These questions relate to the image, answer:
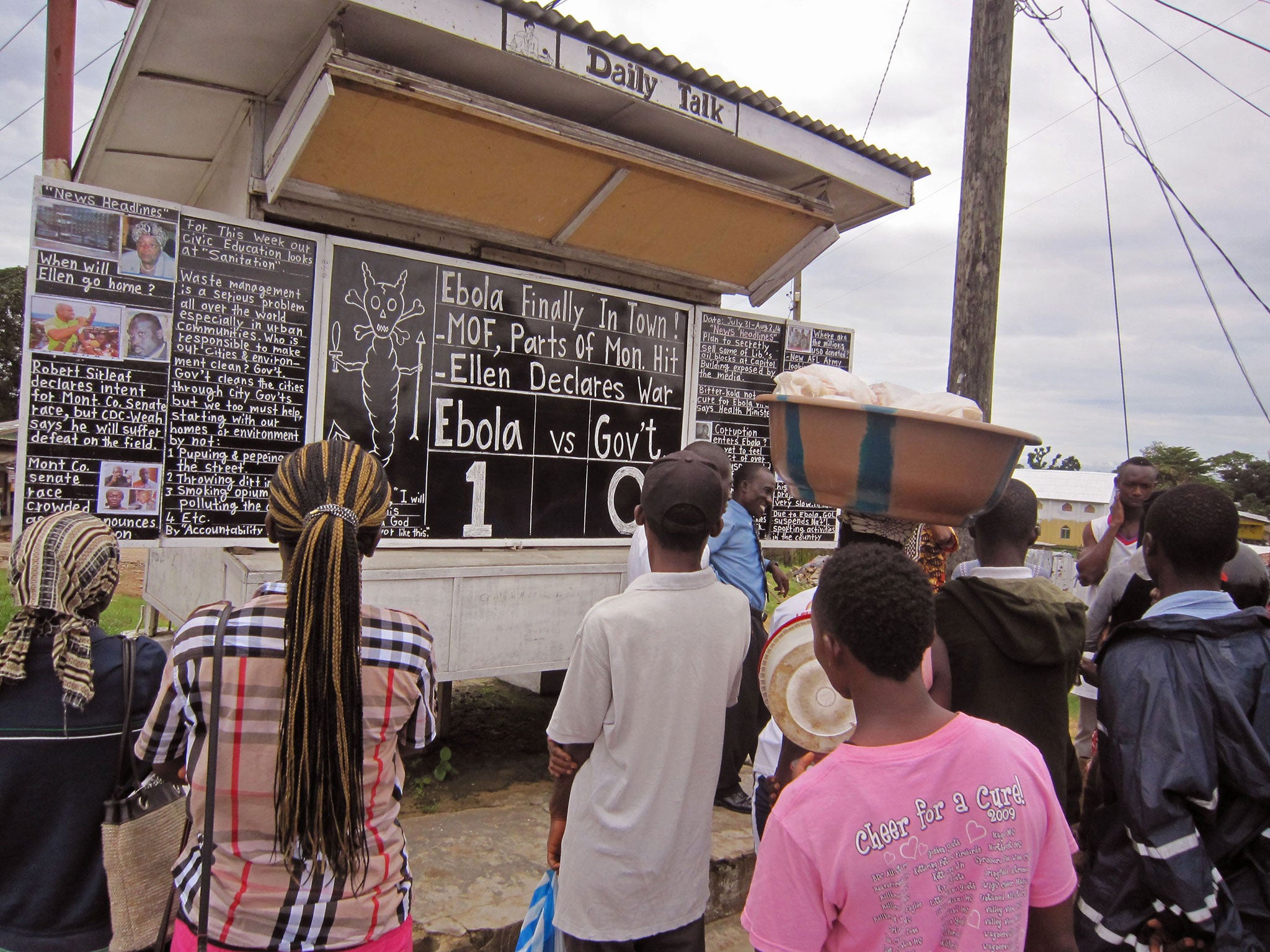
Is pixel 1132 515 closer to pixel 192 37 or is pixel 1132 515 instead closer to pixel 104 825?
pixel 104 825

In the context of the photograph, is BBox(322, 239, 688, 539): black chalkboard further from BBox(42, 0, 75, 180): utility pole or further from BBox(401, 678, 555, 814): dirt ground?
BBox(42, 0, 75, 180): utility pole

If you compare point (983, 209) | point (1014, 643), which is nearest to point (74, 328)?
point (1014, 643)

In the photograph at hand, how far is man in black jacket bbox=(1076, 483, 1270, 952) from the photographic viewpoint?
6.53 feet

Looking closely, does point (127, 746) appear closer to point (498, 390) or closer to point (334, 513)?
point (334, 513)

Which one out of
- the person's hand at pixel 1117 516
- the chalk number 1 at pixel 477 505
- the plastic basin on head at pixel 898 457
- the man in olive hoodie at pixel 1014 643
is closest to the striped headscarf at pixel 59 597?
the plastic basin on head at pixel 898 457

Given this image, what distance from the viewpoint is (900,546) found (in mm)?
2168

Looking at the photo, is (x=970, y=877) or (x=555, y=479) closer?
(x=970, y=877)

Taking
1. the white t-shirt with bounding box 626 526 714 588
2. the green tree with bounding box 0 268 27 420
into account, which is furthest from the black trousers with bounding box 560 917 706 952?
the green tree with bounding box 0 268 27 420

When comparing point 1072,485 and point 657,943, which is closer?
point 657,943

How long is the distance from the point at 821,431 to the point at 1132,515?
12.4 feet

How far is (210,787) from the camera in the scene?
5.16ft

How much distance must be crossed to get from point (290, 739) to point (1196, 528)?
2265 millimetres

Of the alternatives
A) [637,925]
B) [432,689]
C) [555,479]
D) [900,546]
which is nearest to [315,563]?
[432,689]

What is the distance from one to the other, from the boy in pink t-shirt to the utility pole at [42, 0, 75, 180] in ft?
24.9
